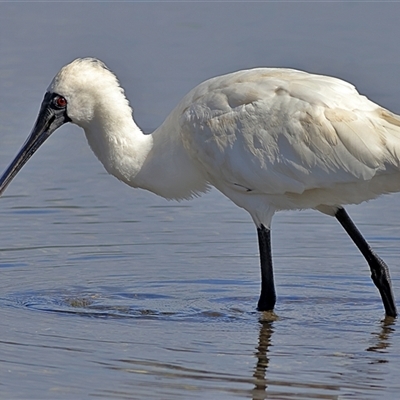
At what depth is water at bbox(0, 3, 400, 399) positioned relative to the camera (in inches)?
365

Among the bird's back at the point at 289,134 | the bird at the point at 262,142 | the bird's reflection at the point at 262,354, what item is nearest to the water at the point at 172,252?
the bird's reflection at the point at 262,354

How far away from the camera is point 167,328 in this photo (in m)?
10.5

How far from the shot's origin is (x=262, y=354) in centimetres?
976

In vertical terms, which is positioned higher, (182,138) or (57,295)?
(182,138)

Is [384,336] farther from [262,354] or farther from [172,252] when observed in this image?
[172,252]

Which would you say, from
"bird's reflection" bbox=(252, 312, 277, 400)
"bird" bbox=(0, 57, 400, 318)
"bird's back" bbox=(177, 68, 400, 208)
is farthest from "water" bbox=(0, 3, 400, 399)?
"bird's back" bbox=(177, 68, 400, 208)

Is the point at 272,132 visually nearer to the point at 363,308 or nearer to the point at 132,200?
the point at 363,308

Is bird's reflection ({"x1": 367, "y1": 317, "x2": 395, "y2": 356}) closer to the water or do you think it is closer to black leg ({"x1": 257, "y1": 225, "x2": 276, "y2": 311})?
the water

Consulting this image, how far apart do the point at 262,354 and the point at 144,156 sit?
2.38 meters

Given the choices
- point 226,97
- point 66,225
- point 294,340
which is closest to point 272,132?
point 226,97

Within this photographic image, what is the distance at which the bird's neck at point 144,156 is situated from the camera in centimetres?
1121

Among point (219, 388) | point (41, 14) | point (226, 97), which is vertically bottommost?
point (219, 388)

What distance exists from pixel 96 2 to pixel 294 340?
1187cm

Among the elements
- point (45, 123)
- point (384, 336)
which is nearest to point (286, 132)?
point (384, 336)
